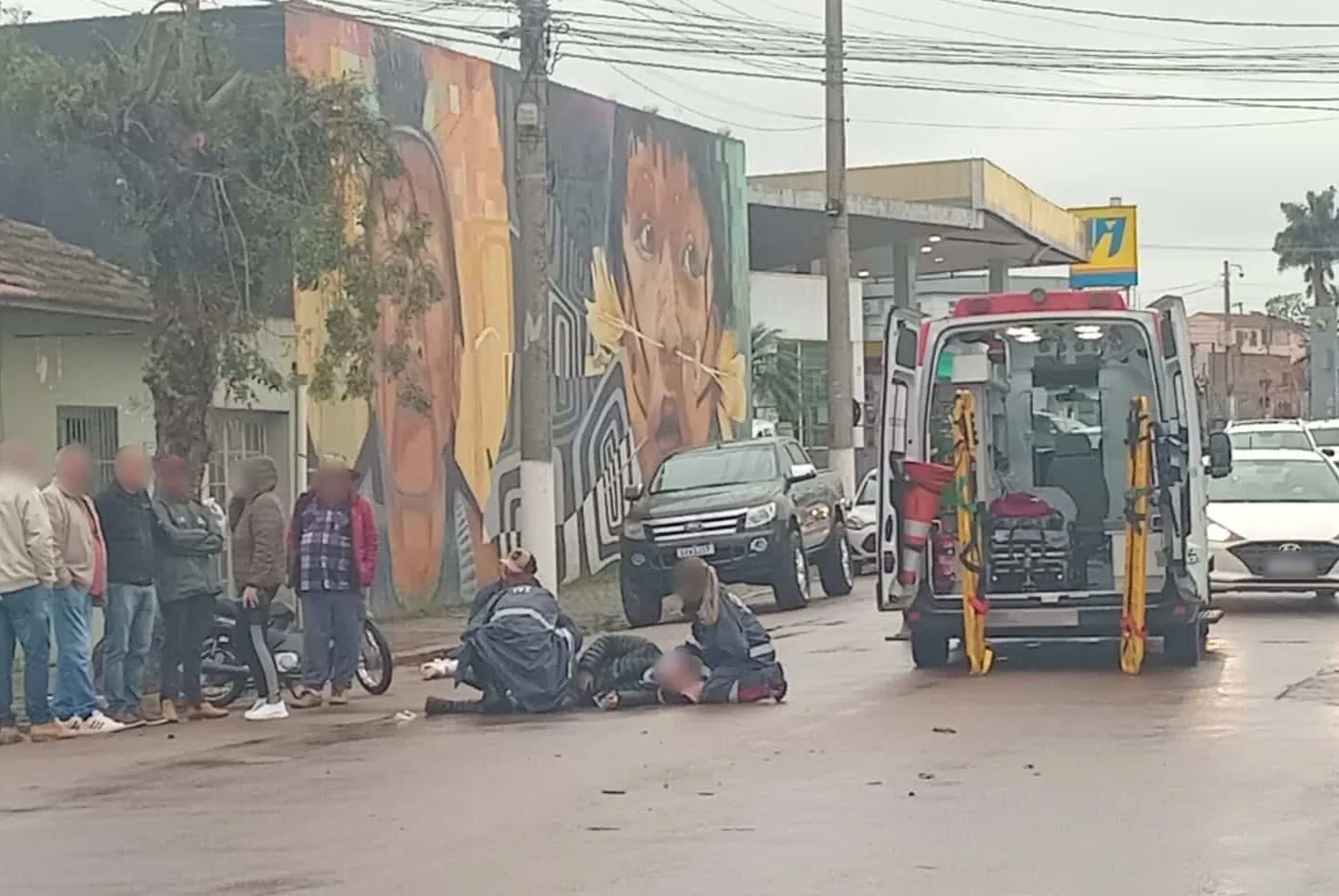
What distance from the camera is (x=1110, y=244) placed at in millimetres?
54344

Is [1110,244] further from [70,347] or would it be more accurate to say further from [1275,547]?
[70,347]

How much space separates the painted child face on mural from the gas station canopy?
4714 millimetres

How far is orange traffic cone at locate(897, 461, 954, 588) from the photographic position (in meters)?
15.2

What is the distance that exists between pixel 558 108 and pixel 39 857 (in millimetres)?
20837

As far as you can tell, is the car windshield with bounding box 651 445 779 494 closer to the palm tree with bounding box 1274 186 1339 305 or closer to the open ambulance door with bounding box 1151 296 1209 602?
the open ambulance door with bounding box 1151 296 1209 602

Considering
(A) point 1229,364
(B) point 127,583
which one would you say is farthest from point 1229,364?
(B) point 127,583

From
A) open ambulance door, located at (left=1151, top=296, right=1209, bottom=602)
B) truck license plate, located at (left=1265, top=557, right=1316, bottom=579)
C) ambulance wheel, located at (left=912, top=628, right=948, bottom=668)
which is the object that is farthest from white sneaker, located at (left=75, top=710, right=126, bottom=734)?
truck license plate, located at (left=1265, top=557, right=1316, bottom=579)

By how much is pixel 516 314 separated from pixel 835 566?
17.7 feet

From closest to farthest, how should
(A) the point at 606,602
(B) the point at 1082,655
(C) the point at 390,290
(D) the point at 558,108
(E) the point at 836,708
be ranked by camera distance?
(E) the point at 836,708 < (B) the point at 1082,655 < (C) the point at 390,290 < (A) the point at 606,602 < (D) the point at 558,108

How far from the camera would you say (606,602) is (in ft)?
85.5

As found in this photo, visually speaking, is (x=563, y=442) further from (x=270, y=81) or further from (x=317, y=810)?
(x=317, y=810)

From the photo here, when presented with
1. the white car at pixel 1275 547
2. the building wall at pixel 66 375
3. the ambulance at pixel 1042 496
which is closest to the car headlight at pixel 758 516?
the white car at pixel 1275 547

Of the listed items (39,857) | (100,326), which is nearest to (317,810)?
(39,857)

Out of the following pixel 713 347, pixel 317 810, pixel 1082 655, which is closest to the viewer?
pixel 317 810
